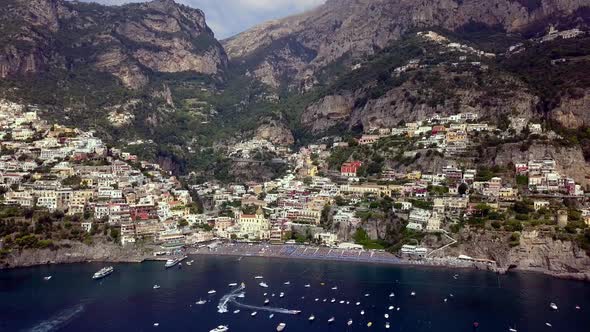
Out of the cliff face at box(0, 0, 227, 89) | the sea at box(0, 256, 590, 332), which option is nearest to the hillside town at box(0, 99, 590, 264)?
the sea at box(0, 256, 590, 332)

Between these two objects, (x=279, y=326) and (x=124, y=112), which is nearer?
(x=279, y=326)

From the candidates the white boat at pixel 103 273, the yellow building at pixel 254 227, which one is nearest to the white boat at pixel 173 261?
the white boat at pixel 103 273

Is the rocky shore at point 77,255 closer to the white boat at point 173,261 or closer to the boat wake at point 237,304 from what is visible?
the white boat at point 173,261

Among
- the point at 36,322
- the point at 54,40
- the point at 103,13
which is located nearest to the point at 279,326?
the point at 36,322

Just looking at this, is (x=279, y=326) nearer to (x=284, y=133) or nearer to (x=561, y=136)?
(x=561, y=136)

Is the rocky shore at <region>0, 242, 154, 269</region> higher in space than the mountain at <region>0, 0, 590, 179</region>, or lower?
lower

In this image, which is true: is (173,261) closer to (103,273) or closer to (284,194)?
(103,273)

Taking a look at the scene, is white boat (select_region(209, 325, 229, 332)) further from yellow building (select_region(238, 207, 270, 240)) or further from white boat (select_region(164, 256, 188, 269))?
yellow building (select_region(238, 207, 270, 240))

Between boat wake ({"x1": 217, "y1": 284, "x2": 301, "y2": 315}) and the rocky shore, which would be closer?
boat wake ({"x1": 217, "y1": 284, "x2": 301, "y2": 315})
